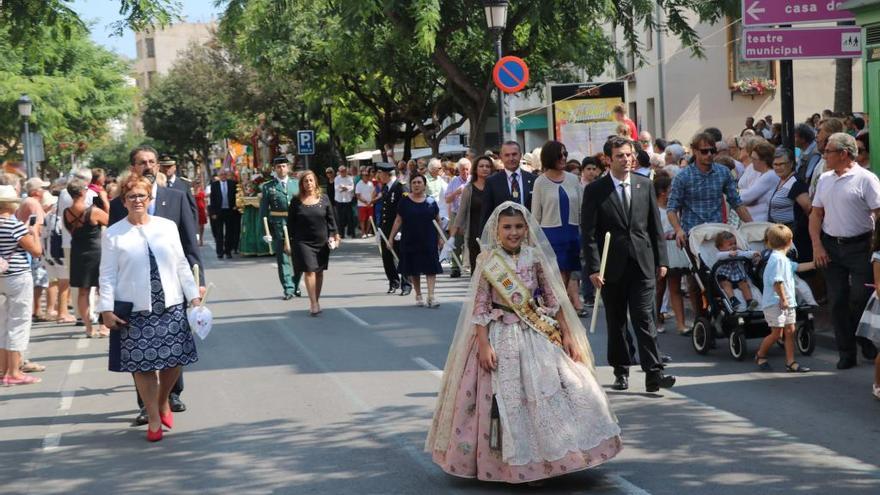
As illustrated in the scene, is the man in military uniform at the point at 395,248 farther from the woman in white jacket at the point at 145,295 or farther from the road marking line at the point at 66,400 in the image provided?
the woman in white jacket at the point at 145,295

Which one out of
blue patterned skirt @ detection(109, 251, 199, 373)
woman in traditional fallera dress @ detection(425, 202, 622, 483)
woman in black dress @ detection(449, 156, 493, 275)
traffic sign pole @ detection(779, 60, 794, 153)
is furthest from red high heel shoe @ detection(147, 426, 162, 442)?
traffic sign pole @ detection(779, 60, 794, 153)

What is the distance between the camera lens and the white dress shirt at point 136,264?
8633 millimetres

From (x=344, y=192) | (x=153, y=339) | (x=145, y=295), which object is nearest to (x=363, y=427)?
(x=153, y=339)

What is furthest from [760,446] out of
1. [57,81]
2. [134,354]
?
[57,81]

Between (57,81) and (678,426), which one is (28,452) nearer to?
(678,426)

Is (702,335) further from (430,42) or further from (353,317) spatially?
(430,42)

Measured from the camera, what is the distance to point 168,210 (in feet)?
33.4

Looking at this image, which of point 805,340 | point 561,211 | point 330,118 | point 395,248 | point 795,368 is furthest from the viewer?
point 330,118

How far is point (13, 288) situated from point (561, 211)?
558cm

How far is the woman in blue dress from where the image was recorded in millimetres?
13266

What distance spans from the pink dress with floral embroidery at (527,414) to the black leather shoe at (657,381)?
105 inches

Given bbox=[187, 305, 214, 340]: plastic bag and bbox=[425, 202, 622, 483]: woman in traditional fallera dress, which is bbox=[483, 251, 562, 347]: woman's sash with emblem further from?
bbox=[187, 305, 214, 340]: plastic bag

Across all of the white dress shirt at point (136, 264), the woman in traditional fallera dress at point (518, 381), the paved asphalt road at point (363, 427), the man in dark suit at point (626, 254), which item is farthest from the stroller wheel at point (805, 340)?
the white dress shirt at point (136, 264)

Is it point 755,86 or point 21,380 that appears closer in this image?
point 21,380
